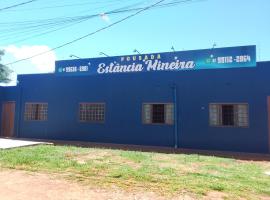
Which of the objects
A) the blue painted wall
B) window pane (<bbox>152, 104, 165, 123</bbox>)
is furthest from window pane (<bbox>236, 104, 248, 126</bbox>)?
window pane (<bbox>152, 104, 165, 123</bbox>)

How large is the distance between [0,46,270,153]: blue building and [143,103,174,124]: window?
0.14ft

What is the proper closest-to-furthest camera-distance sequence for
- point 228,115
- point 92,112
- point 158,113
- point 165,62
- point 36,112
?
point 228,115 < point 165,62 < point 158,113 < point 92,112 < point 36,112

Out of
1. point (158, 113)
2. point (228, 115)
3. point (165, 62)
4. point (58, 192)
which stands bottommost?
point (58, 192)

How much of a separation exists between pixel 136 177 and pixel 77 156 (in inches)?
161

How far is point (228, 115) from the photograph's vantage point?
1431cm

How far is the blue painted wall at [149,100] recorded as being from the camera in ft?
45.4

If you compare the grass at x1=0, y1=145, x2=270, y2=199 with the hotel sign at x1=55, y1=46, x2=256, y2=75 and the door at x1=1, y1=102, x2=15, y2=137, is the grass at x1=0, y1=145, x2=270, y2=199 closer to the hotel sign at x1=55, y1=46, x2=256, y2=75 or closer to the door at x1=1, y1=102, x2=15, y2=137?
the hotel sign at x1=55, y1=46, x2=256, y2=75

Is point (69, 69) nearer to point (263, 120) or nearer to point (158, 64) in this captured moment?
point (158, 64)

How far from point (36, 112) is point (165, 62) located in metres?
8.17

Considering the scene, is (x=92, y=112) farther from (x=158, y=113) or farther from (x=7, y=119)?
(x=7, y=119)

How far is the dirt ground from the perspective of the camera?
6.50 meters

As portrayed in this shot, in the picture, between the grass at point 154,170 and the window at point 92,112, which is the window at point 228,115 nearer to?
the grass at point 154,170

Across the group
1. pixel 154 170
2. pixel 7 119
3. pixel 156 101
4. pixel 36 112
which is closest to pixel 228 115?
pixel 156 101

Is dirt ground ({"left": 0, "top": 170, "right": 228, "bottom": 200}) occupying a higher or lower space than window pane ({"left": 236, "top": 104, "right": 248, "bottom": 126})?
lower
